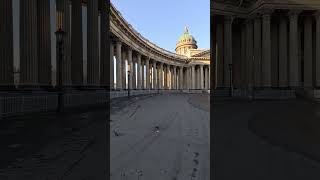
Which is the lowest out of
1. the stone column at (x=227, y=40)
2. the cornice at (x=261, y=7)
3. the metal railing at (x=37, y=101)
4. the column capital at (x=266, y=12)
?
the metal railing at (x=37, y=101)

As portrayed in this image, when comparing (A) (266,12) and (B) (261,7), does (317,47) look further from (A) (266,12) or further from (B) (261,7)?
(B) (261,7)

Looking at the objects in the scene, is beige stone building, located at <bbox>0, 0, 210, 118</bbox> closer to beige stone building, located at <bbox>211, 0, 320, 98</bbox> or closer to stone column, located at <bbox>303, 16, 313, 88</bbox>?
beige stone building, located at <bbox>211, 0, 320, 98</bbox>

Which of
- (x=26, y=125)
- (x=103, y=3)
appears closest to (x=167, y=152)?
(x=26, y=125)

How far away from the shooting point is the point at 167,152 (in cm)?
963

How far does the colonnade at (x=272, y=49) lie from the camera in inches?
1962

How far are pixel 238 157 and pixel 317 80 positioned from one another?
48.1m

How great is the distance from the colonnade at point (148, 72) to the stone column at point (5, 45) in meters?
47.7

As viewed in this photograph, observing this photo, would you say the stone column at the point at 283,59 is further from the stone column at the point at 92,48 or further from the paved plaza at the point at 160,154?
the paved plaza at the point at 160,154

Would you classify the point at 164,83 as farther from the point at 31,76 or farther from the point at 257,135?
the point at 257,135

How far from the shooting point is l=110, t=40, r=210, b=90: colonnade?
78412 mm

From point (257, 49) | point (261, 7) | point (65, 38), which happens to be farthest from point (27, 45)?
point (257, 49)

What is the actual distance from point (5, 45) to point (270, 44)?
127ft

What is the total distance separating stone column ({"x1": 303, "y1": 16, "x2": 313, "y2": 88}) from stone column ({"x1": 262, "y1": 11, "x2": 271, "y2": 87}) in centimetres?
808

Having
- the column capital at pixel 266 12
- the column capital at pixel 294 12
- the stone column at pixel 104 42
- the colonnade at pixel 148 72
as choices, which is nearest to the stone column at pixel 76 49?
the stone column at pixel 104 42
